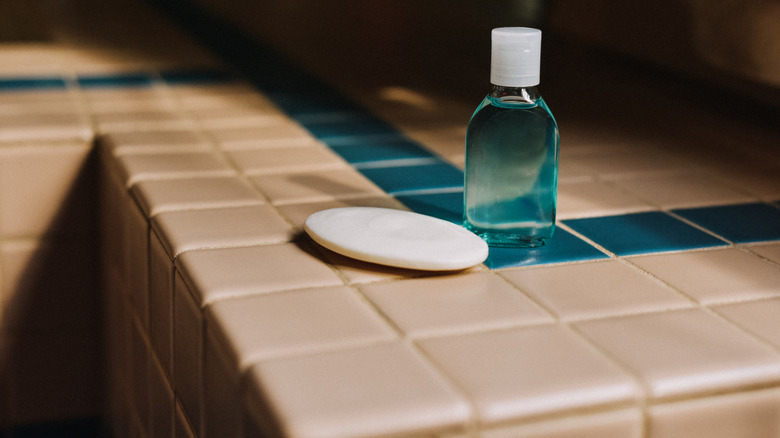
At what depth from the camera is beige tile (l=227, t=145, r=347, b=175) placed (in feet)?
2.64

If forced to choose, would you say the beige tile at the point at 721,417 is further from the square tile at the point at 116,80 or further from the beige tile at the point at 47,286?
the square tile at the point at 116,80

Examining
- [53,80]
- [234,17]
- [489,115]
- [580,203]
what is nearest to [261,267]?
[489,115]

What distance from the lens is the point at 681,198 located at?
2.51 feet

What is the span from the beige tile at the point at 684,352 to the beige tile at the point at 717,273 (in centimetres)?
4

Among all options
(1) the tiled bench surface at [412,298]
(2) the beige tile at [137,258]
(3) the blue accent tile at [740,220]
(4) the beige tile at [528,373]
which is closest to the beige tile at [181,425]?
(1) the tiled bench surface at [412,298]

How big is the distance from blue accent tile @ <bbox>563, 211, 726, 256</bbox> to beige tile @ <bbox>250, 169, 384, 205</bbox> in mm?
184

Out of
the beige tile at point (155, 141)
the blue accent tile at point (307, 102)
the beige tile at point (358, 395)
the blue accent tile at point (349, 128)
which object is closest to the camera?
the beige tile at point (358, 395)

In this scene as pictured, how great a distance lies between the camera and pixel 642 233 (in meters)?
0.66

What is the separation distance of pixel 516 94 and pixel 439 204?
15 centimetres

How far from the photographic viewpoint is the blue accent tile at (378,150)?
2.84 ft

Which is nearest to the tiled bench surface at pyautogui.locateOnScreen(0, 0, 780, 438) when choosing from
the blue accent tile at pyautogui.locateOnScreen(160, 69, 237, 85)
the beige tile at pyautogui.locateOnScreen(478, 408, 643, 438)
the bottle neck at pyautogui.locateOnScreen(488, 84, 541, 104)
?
the beige tile at pyautogui.locateOnScreen(478, 408, 643, 438)

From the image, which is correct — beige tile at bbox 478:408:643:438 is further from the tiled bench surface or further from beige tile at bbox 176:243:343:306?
beige tile at bbox 176:243:343:306

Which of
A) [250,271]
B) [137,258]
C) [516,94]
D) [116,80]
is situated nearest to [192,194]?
[137,258]

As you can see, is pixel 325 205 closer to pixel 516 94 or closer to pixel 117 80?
pixel 516 94
